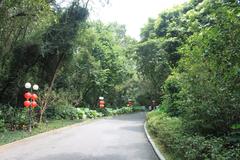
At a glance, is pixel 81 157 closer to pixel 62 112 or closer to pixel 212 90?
pixel 212 90

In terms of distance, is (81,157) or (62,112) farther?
(62,112)

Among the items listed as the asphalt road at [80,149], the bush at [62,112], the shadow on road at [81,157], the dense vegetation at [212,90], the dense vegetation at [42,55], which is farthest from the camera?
the bush at [62,112]

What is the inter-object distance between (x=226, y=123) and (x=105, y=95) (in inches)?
1634

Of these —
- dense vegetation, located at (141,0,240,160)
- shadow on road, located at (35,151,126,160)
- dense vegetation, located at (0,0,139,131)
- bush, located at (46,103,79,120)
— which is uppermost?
dense vegetation, located at (0,0,139,131)

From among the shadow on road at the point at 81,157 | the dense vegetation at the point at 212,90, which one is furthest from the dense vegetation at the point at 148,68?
the shadow on road at the point at 81,157

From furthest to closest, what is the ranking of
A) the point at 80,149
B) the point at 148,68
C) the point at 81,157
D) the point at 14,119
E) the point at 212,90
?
the point at 148,68, the point at 14,119, the point at 80,149, the point at 81,157, the point at 212,90

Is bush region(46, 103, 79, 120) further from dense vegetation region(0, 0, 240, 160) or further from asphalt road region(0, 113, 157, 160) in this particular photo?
asphalt road region(0, 113, 157, 160)

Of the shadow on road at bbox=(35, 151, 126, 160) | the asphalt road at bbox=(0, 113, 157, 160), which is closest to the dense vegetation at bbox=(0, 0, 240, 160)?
the asphalt road at bbox=(0, 113, 157, 160)

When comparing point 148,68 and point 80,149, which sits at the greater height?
point 148,68

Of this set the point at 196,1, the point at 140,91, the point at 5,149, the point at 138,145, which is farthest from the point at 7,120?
the point at 140,91

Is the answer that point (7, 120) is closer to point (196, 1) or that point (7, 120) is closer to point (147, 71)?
point (196, 1)

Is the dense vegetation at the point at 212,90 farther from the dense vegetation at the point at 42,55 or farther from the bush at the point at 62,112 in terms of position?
the bush at the point at 62,112

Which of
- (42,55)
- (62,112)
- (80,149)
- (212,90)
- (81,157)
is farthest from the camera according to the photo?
(62,112)

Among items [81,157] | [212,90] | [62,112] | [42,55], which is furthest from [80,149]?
[62,112]
